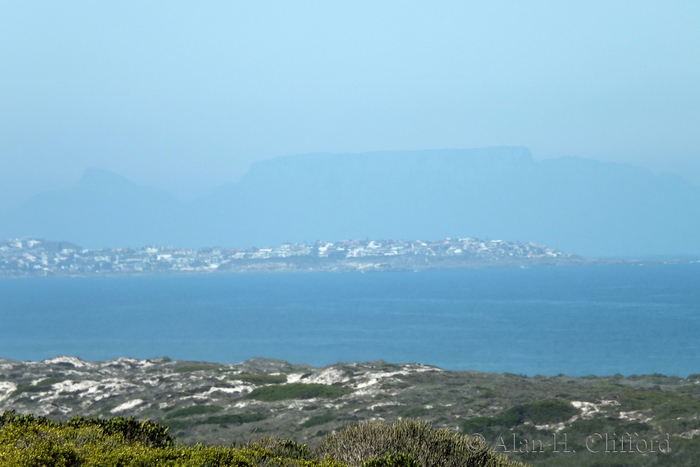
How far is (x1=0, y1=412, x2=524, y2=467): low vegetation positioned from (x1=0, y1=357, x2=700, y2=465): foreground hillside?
997 centimetres

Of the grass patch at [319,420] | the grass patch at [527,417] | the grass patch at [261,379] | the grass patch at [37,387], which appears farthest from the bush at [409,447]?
the grass patch at [37,387]

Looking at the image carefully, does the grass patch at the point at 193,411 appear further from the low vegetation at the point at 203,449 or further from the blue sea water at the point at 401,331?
the blue sea water at the point at 401,331

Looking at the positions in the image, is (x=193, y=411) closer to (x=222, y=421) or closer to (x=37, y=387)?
(x=222, y=421)

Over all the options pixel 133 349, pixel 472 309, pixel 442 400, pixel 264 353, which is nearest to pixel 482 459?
pixel 442 400

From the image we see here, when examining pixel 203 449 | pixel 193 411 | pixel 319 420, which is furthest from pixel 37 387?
pixel 203 449

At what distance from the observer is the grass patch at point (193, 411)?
3700cm

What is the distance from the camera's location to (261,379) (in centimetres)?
4719

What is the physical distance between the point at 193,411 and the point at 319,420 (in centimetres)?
848

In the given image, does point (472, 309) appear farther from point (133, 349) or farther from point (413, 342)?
A: point (133, 349)

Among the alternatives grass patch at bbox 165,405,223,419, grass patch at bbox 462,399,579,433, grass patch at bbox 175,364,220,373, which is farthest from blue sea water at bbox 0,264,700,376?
grass patch at bbox 165,405,223,419

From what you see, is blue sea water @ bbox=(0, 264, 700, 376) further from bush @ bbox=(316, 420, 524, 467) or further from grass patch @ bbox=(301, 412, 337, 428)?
bush @ bbox=(316, 420, 524, 467)

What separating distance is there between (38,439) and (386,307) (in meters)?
165

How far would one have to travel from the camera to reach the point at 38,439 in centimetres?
902

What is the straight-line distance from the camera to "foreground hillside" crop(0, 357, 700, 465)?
2864cm
